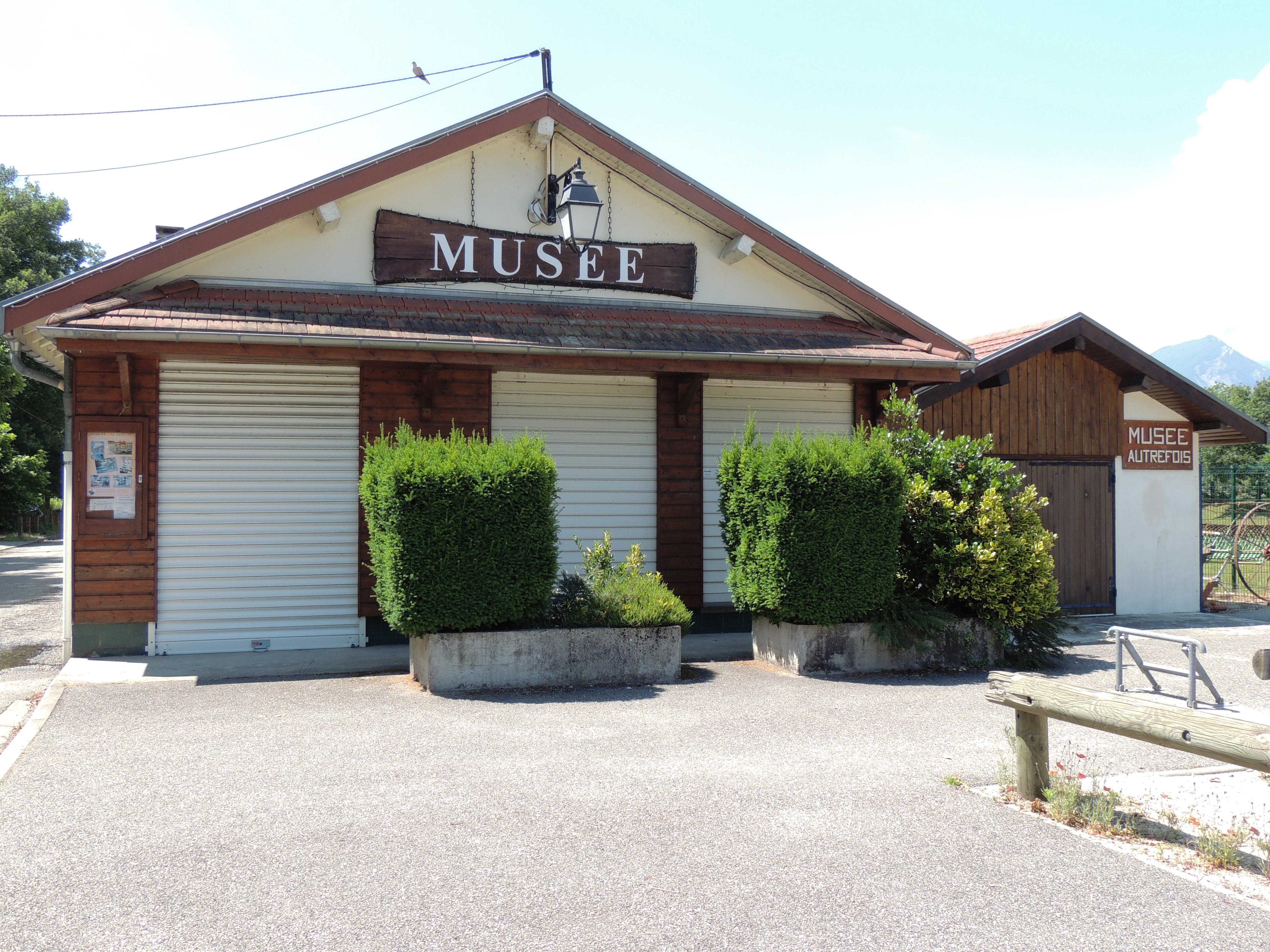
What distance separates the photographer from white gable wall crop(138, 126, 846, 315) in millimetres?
9836

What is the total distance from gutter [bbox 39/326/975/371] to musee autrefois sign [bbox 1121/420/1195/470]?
4.58 meters

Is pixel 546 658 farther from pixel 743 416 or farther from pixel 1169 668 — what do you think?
pixel 1169 668

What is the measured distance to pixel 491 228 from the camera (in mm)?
10562

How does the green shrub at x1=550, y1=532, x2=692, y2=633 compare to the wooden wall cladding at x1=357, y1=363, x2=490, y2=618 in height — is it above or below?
below

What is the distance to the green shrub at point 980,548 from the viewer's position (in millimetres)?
8789

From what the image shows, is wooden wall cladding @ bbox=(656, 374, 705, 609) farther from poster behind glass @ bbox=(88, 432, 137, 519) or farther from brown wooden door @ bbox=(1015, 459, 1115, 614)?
poster behind glass @ bbox=(88, 432, 137, 519)

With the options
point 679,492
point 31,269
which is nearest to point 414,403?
point 679,492

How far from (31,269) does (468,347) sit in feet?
118

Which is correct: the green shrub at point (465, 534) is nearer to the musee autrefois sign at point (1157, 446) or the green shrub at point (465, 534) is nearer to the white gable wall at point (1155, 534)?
the white gable wall at point (1155, 534)

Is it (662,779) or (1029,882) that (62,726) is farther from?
(1029,882)

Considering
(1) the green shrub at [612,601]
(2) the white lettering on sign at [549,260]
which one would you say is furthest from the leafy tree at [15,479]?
(1) the green shrub at [612,601]

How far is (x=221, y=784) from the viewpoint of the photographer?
5305 millimetres

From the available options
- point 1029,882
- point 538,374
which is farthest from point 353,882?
point 538,374

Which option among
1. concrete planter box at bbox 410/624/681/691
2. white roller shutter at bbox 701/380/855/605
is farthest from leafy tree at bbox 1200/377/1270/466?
concrete planter box at bbox 410/624/681/691
